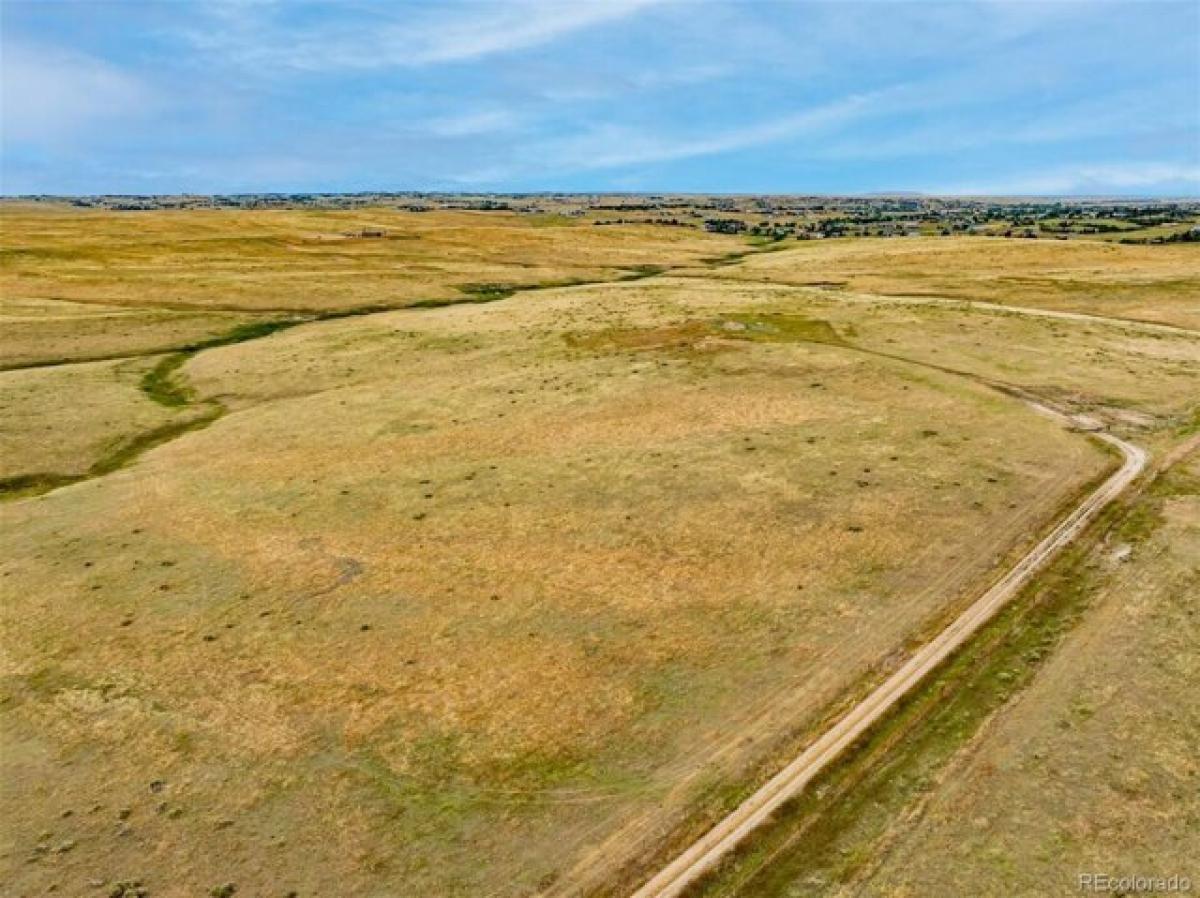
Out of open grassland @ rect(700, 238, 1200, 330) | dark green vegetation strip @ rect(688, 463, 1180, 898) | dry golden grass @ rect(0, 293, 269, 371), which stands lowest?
dark green vegetation strip @ rect(688, 463, 1180, 898)

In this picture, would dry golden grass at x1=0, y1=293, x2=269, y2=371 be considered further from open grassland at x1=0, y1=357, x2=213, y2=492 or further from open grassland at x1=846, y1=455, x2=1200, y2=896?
open grassland at x1=846, y1=455, x2=1200, y2=896

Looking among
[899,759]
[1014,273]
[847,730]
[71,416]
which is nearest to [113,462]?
[71,416]

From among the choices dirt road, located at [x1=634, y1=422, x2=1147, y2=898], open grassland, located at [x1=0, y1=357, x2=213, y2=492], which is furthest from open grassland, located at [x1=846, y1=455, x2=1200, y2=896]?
open grassland, located at [x1=0, y1=357, x2=213, y2=492]

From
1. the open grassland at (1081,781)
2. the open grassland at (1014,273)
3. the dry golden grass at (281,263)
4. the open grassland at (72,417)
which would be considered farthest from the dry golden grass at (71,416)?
the open grassland at (1014,273)

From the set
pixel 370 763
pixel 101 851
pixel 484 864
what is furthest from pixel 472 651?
pixel 101 851

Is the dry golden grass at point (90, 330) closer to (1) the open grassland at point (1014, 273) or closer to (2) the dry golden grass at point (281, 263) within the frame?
(2) the dry golden grass at point (281, 263)

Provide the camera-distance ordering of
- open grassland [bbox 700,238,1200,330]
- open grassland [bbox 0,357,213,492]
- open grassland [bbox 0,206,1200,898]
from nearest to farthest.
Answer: open grassland [bbox 0,206,1200,898]
open grassland [bbox 0,357,213,492]
open grassland [bbox 700,238,1200,330]
